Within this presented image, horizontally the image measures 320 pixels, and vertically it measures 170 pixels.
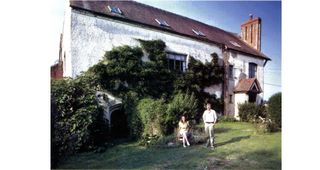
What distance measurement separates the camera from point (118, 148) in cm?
373

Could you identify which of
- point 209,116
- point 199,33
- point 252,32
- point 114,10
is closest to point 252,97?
point 209,116

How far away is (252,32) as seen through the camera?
3.78 meters

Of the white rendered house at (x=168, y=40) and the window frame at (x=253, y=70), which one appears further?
the window frame at (x=253, y=70)

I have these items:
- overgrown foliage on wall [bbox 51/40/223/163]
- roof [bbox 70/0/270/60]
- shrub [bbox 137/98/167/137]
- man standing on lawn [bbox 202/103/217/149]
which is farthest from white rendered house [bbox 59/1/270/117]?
shrub [bbox 137/98/167/137]

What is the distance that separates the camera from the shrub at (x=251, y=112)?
12.4 feet

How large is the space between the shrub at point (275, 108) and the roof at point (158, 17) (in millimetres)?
489

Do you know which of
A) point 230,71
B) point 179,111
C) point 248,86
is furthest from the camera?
point 230,71

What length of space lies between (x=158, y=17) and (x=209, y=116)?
54.6 inches

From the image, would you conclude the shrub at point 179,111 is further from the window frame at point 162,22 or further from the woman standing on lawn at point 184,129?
the window frame at point 162,22

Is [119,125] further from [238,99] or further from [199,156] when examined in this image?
[238,99]

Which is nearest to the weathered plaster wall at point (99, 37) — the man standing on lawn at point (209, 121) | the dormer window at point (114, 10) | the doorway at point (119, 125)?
the dormer window at point (114, 10)
